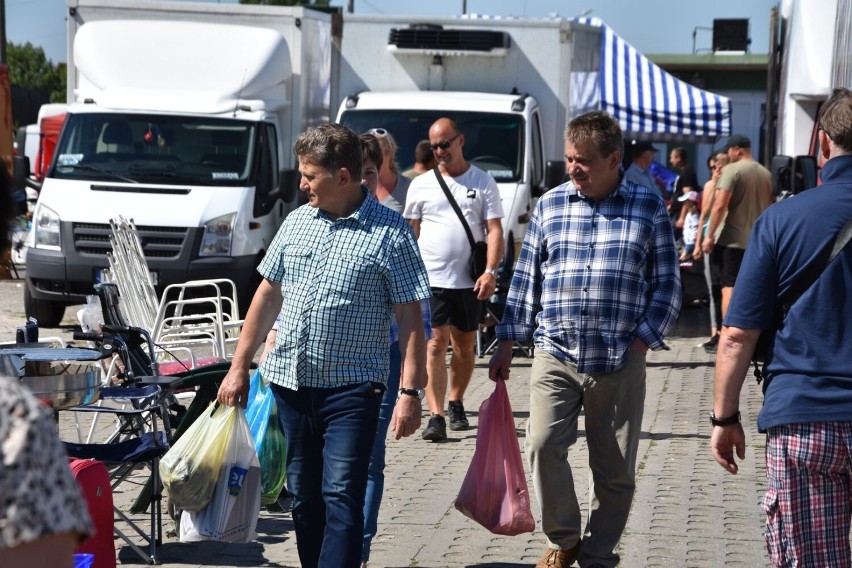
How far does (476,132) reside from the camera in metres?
13.4

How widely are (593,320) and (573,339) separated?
11 cm

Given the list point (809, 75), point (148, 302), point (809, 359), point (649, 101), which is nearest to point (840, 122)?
point (809, 359)

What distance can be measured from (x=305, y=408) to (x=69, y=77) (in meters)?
10.5

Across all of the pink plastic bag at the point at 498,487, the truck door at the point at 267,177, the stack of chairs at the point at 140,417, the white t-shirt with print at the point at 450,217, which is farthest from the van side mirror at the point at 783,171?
the truck door at the point at 267,177

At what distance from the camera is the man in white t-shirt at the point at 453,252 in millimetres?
8289

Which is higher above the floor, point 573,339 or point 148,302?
point 573,339

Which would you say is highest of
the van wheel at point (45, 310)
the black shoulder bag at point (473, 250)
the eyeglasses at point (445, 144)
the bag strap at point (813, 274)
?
the eyeglasses at point (445, 144)

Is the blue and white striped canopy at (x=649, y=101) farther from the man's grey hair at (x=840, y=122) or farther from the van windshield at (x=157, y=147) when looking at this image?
the man's grey hair at (x=840, y=122)

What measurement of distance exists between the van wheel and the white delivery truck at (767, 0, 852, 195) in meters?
7.32

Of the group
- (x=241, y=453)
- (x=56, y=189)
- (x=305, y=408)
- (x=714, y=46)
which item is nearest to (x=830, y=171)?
(x=305, y=408)

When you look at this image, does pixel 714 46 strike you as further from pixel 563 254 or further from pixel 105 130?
pixel 563 254

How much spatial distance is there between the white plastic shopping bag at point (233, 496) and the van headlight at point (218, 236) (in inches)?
303

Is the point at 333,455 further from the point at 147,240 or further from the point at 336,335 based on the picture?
the point at 147,240

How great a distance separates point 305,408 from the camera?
15.0ft
